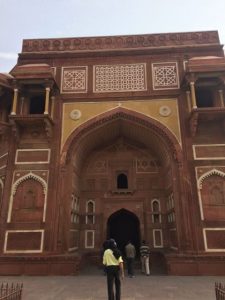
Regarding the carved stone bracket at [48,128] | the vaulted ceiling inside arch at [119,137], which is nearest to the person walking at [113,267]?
the vaulted ceiling inside arch at [119,137]

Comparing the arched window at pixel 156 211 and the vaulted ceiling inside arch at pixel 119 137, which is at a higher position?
the vaulted ceiling inside arch at pixel 119 137

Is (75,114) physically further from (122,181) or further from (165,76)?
(165,76)

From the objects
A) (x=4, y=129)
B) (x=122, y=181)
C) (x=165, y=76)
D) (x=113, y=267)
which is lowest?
(x=113, y=267)

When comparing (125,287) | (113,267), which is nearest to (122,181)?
(125,287)

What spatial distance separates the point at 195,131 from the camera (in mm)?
10859

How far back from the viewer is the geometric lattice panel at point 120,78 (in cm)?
1201

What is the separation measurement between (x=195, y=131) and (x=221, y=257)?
15.3 ft

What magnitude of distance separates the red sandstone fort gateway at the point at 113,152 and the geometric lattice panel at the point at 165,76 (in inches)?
2.0

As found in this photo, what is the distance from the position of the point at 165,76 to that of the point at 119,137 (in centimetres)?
347

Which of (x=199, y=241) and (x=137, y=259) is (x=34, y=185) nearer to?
(x=137, y=259)

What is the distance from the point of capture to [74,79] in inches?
484

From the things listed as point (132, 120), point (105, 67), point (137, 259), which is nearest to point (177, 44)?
point (105, 67)

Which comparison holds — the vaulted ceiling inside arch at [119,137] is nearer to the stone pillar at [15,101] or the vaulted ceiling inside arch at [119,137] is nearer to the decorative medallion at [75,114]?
the decorative medallion at [75,114]

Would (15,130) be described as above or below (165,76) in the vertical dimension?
below
